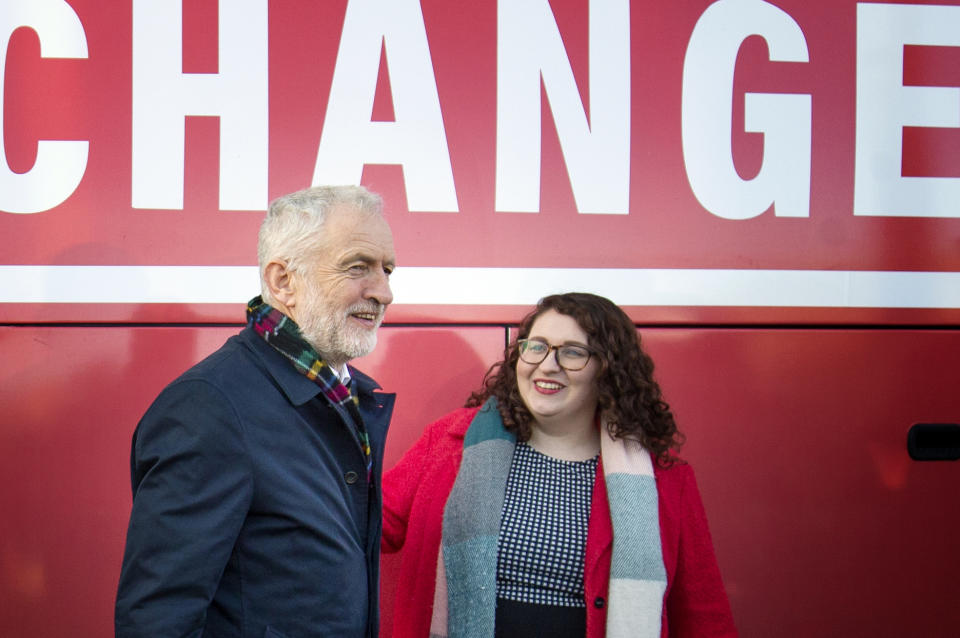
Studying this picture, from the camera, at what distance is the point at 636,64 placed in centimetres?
184

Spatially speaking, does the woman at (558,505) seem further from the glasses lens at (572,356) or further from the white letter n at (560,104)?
the white letter n at (560,104)

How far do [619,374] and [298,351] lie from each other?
81 cm

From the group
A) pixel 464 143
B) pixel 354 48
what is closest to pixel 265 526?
pixel 464 143

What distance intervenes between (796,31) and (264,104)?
1332 millimetres

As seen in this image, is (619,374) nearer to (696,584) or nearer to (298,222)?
(696,584)

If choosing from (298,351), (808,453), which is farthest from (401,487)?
(808,453)

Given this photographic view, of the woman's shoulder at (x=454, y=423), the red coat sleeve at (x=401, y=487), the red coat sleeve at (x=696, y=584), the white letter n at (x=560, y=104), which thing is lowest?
the red coat sleeve at (x=696, y=584)

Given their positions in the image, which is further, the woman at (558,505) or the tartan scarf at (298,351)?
the woman at (558,505)

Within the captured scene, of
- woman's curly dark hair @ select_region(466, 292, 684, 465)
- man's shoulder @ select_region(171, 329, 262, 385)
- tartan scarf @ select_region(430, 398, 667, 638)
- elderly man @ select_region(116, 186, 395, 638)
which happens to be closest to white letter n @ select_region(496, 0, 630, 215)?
woman's curly dark hair @ select_region(466, 292, 684, 465)

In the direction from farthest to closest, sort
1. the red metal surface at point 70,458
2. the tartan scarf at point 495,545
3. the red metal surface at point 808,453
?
the red metal surface at point 808,453
the red metal surface at point 70,458
the tartan scarf at point 495,545

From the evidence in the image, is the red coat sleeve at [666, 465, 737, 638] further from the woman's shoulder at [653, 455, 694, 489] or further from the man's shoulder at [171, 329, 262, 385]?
the man's shoulder at [171, 329, 262, 385]

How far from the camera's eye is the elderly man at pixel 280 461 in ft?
3.58

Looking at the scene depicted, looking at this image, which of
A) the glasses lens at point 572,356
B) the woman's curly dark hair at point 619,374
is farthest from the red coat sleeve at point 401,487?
the glasses lens at point 572,356

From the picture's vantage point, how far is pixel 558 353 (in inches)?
71.7
